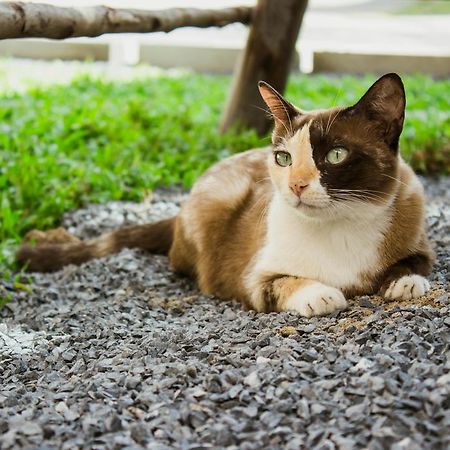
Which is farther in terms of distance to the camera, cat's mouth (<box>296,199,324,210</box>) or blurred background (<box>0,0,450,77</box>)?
blurred background (<box>0,0,450,77</box>)

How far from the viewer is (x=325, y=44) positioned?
11.7 m

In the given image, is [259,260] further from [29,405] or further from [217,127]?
[217,127]

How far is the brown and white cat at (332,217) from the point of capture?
10.8 feet

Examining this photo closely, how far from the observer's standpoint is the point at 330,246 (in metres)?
3.46

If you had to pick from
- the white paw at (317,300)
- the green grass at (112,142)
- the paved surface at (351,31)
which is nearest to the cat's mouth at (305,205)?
the white paw at (317,300)

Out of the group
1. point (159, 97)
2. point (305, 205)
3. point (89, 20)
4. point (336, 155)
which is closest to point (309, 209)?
point (305, 205)

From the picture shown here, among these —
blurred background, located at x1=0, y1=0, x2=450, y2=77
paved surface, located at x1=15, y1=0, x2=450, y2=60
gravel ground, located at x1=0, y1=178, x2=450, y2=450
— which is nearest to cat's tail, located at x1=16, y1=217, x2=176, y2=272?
gravel ground, located at x1=0, y1=178, x2=450, y2=450

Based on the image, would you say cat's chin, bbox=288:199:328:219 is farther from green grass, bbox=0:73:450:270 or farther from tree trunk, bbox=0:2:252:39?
green grass, bbox=0:73:450:270

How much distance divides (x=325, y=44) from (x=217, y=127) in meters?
4.99

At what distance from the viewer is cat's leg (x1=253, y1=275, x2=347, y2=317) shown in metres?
3.30

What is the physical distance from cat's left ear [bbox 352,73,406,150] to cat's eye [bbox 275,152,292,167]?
1.14ft

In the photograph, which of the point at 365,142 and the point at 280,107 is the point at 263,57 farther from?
the point at 365,142

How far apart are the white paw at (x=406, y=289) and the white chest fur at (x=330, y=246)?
150 mm

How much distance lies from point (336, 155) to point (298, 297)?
0.62 m
